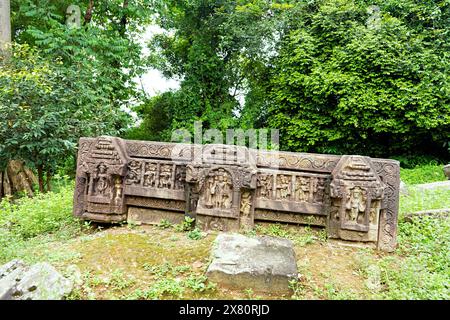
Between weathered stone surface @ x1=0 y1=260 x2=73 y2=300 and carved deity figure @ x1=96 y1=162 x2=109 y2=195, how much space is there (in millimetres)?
1760

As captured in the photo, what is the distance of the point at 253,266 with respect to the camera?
9.32 ft

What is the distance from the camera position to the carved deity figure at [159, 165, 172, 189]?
442 cm

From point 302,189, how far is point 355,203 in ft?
2.21

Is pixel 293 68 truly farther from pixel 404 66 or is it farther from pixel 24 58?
pixel 24 58

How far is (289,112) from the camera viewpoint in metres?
10.2

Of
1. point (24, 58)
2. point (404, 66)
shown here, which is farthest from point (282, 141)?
point (24, 58)

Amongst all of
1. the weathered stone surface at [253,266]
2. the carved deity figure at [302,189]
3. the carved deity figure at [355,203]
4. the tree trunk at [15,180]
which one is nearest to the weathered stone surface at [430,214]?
the carved deity figure at [355,203]

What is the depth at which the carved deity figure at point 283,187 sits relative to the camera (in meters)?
4.09

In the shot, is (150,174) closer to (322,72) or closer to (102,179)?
(102,179)

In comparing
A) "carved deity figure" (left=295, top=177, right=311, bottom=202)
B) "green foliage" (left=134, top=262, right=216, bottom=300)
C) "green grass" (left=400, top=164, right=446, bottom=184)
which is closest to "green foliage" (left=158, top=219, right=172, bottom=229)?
"green foliage" (left=134, top=262, right=216, bottom=300)

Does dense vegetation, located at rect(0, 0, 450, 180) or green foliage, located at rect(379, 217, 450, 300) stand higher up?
dense vegetation, located at rect(0, 0, 450, 180)

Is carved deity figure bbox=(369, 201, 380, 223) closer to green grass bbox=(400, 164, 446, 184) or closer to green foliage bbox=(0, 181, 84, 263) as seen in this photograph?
green foliage bbox=(0, 181, 84, 263)

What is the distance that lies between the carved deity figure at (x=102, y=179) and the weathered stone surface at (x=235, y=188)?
15 millimetres

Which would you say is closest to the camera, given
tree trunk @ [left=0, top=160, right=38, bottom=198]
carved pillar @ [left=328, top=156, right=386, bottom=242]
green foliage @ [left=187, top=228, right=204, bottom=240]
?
carved pillar @ [left=328, top=156, right=386, bottom=242]
